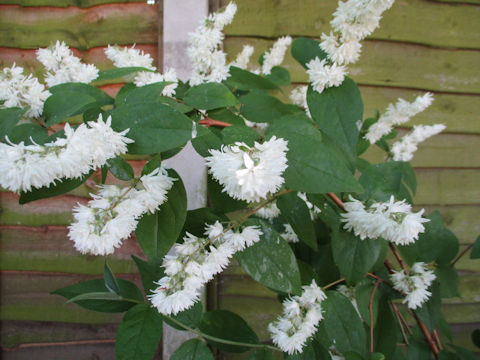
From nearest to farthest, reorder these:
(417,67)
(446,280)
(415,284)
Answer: (415,284)
(446,280)
(417,67)

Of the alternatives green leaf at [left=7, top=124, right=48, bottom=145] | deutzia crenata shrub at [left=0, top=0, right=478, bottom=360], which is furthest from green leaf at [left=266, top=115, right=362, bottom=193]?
green leaf at [left=7, top=124, right=48, bottom=145]

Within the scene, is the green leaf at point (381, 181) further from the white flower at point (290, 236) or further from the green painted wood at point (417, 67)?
the green painted wood at point (417, 67)

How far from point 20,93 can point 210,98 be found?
32cm

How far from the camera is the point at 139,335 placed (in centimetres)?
55

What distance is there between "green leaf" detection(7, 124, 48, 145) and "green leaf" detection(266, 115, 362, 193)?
0.34 meters

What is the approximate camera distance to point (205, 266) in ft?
1.56

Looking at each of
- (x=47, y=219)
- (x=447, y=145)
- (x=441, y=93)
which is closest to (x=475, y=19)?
(x=441, y=93)

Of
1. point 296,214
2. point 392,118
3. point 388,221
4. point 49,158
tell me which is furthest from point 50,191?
point 392,118

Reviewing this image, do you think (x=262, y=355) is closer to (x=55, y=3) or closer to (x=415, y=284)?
(x=415, y=284)

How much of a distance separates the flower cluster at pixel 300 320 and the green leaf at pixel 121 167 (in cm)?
39

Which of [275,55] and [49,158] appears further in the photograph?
[275,55]

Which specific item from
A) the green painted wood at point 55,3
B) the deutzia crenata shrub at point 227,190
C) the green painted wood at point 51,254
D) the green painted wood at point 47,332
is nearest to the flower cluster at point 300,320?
the deutzia crenata shrub at point 227,190

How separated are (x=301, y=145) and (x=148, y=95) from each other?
243mm

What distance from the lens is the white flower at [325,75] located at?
23.1 inches
